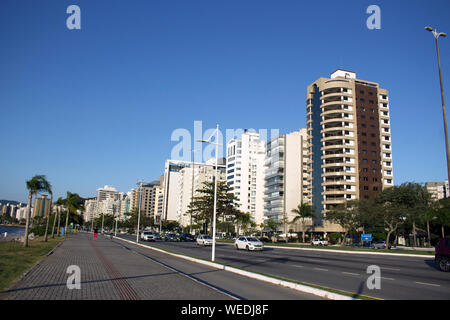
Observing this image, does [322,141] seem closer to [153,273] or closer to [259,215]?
[259,215]

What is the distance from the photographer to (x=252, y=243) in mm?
37156

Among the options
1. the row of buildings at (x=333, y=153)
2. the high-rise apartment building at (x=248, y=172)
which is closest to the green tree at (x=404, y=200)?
the row of buildings at (x=333, y=153)

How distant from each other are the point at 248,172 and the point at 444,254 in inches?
4676

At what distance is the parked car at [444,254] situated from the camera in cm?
1703

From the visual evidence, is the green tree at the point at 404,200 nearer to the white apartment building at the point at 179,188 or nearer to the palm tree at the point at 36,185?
the palm tree at the point at 36,185

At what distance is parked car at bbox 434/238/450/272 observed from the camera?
17.0m

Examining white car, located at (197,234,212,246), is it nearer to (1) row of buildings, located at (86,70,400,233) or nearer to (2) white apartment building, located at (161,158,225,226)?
(1) row of buildings, located at (86,70,400,233)

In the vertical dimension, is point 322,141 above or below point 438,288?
above

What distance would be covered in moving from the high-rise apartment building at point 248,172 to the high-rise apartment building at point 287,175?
26.8 metres

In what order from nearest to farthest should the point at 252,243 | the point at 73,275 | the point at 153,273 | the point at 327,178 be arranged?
the point at 73,275 → the point at 153,273 → the point at 252,243 → the point at 327,178

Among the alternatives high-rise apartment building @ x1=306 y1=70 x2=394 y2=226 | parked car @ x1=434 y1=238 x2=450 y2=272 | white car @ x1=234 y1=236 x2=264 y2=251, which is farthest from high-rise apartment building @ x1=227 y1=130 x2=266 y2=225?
parked car @ x1=434 y1=238 x2=450 y2=272
